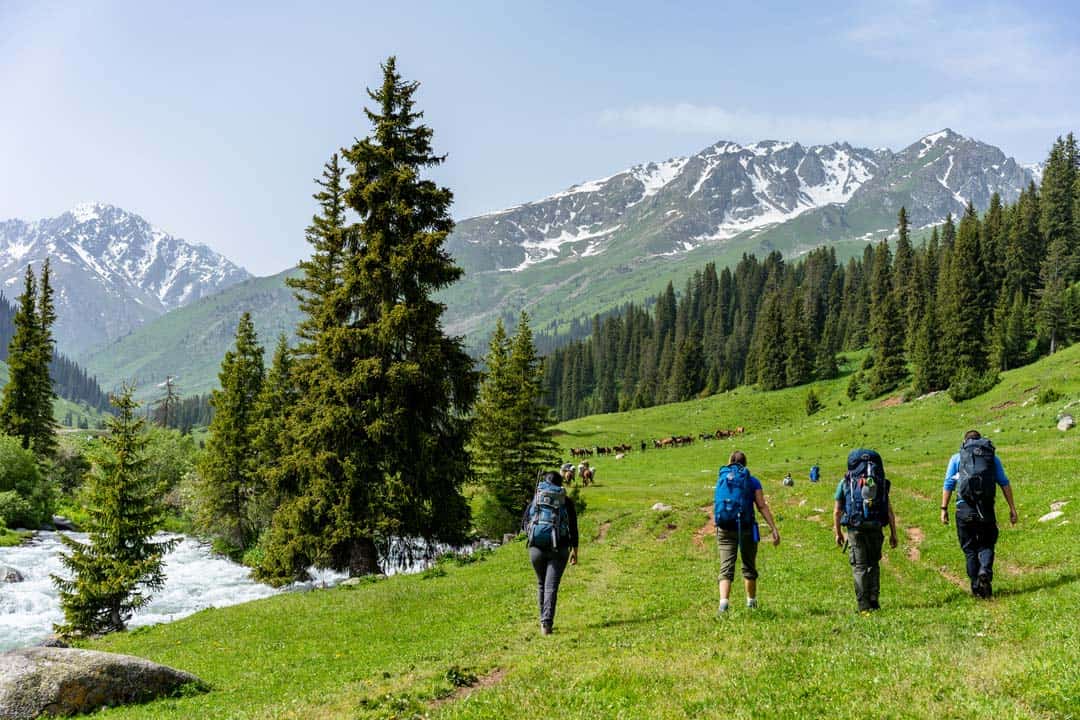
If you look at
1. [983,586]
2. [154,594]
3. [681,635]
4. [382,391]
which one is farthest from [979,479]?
[154,594]

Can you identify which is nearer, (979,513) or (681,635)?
(681,635)

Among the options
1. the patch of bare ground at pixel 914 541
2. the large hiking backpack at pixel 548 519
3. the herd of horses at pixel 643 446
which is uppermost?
A: the large hiking backpack at pixel 548 519

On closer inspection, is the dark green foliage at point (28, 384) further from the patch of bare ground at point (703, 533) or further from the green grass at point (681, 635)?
the patch of bare ground at point (703, 533)

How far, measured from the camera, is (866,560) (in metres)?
13.2

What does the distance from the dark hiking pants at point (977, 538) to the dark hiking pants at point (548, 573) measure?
26.0 feet

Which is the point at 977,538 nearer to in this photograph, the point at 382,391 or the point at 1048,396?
the point at 382,391

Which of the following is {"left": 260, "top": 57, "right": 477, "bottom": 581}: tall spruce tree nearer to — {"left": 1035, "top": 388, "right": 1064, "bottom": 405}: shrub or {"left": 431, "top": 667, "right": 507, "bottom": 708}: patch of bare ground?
{"left": 431, "top": 667, "right": 507, "bottom": 708}: patch of bare ground

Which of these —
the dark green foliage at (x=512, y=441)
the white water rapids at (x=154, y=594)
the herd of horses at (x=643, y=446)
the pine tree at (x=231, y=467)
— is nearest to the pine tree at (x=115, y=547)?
the white water rapids at (x=154, y=594)

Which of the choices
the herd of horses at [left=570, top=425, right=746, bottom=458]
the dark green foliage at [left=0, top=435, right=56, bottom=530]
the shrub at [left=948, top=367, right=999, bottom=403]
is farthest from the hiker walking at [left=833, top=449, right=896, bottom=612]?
the herd of horses at [left=570, top=425, right=746, bottom=458]

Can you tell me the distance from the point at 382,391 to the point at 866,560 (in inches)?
882

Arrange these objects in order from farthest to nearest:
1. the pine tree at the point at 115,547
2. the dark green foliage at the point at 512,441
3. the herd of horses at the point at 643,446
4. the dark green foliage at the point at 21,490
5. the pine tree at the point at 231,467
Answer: the herd of horses at the point at 643,446 < the dark green foliage at the point at 21,490 < the pine tree at the point at 231,467 < the dark green foliage at the point at 512,441 < the pine tree at the point at 115,547

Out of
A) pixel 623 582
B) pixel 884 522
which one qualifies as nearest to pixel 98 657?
pixel 623 582

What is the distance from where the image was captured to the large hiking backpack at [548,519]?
1380cm

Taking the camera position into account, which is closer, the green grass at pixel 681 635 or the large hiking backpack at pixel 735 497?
the green grass at pixel 681 635
